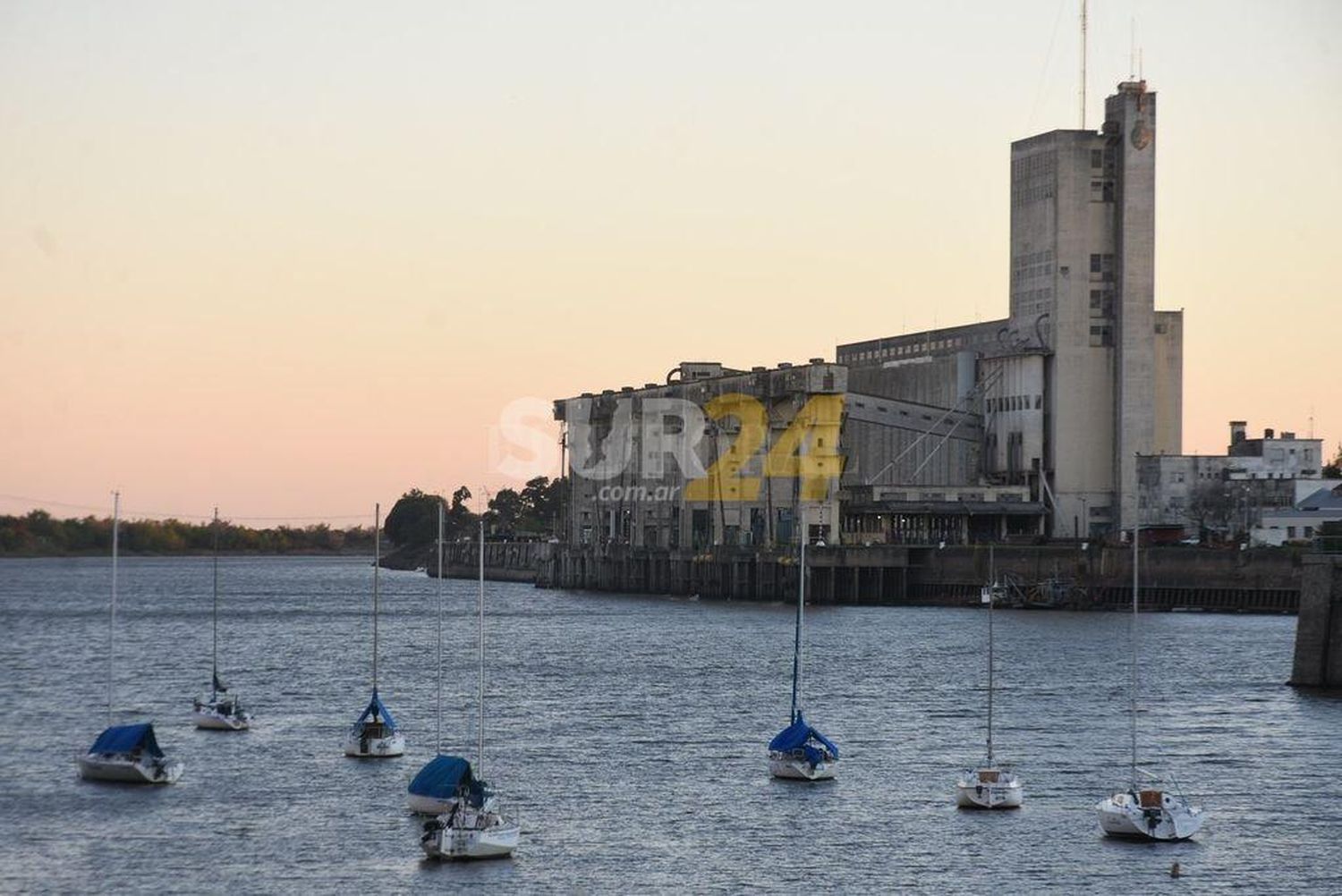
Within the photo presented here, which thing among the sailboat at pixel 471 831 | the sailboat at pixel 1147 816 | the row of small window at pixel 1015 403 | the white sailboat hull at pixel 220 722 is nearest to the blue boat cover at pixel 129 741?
the white sailboat hull at pixel 220 722

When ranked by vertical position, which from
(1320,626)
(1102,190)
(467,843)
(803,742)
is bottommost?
(467,843)

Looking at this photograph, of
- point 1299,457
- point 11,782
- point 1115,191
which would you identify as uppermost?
point 1115,191

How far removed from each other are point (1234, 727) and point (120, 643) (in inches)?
3120

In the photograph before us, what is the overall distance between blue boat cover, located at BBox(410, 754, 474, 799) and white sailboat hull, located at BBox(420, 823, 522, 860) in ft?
10.6

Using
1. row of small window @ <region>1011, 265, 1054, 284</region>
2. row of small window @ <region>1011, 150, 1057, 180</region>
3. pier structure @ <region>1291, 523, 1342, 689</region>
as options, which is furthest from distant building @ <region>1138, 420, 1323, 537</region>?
pier structure @ <region>1291, 523, 1342, 689</region>

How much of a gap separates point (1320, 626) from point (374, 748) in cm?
3917

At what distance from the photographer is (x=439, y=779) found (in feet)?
186

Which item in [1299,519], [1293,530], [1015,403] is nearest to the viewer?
[1293,530]

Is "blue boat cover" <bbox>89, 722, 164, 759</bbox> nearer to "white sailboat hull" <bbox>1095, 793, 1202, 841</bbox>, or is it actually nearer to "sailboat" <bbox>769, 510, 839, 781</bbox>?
"sailboat" <bbox>769, 510, 839, 781</bbox>

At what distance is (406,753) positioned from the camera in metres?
70.1

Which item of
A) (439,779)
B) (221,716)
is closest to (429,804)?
(439,779)

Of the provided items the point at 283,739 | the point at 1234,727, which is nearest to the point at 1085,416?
the point at 1234,727

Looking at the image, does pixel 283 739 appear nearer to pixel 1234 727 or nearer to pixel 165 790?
pixel 165 790

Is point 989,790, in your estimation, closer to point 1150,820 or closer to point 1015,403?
point 1150,820
